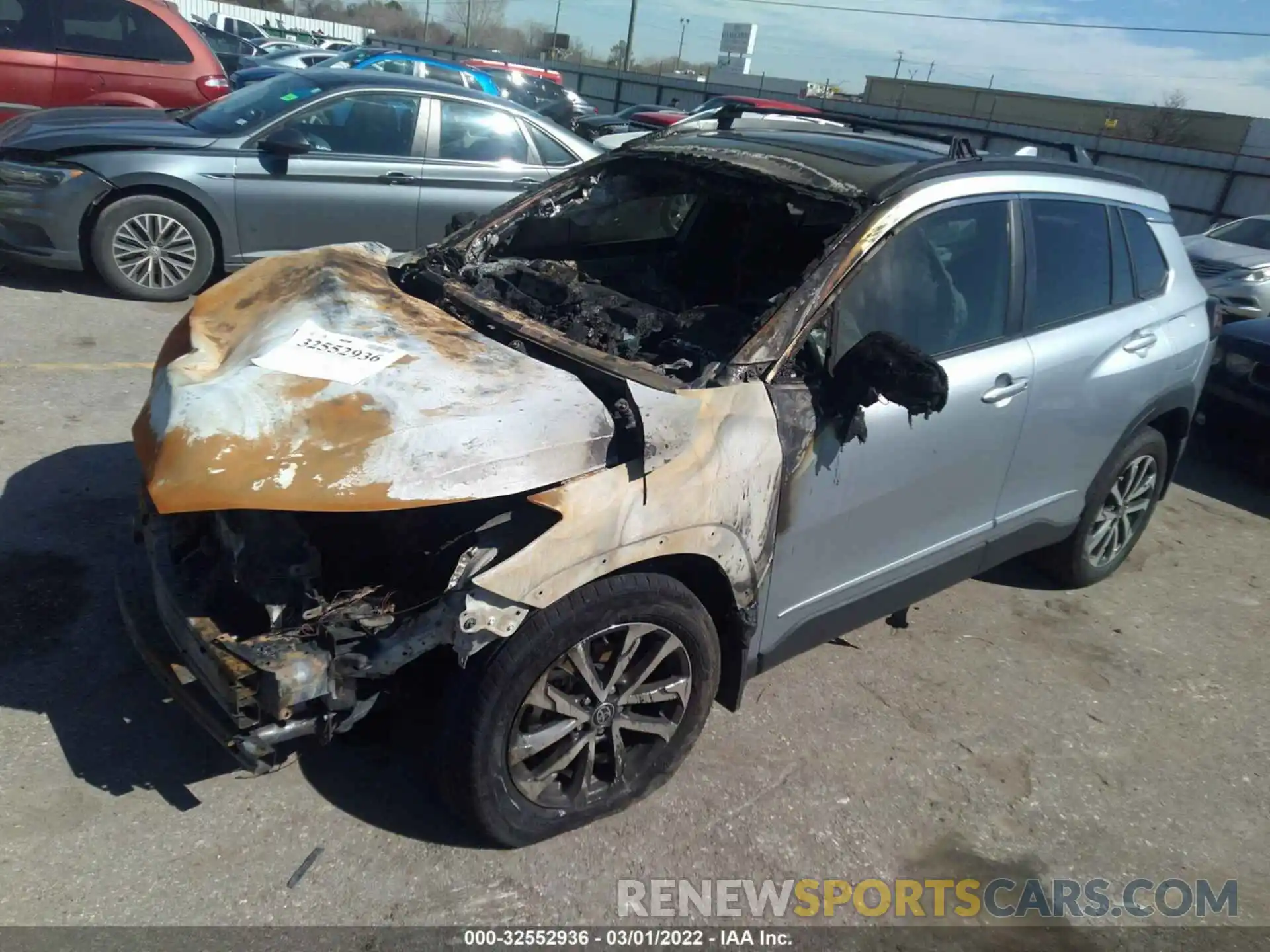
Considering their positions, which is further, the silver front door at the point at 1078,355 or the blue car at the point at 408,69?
the blue car at the point at 408,69

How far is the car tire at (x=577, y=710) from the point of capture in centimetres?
245

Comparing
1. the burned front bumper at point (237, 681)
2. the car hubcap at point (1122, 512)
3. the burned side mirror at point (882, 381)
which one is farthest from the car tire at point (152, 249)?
the car hubcap at point (1122, 512)

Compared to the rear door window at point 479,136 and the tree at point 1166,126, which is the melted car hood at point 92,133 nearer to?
the rear door window at point 479,136

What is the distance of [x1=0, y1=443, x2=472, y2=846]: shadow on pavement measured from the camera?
109 inches

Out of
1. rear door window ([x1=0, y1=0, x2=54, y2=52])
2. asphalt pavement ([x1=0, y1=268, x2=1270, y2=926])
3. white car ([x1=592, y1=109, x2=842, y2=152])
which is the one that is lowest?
asphalt pavement ([x1=0, y1=268, x2=1270, y2=926])

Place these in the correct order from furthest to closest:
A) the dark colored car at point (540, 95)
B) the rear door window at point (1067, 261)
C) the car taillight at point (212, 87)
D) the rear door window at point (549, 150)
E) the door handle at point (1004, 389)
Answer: the dark colored car at point (540, 95), the car taillight at point (212, 87), the rear door window at point (549, 150), the rear door window at point (1067, 261), the door handle at point (1004, 389)

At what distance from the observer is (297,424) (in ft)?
7.97

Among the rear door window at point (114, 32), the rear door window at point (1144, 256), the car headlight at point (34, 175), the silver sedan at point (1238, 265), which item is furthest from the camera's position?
the silver sedan at point (1238, 265)

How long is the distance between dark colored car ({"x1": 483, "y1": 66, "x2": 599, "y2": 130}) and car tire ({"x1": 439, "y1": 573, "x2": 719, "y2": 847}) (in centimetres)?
1545

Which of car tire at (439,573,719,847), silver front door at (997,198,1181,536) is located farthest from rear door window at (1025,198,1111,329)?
car tire at (439,573,719,847)

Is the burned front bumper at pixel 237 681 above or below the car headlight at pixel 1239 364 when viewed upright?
below

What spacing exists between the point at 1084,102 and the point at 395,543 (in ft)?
171

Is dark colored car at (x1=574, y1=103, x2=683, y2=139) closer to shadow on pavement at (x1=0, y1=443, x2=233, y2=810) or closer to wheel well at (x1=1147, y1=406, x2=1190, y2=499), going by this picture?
wheel well at (x1=1147, y1=406, x2=1190, y2=499)

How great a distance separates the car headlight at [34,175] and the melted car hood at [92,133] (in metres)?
0.13
